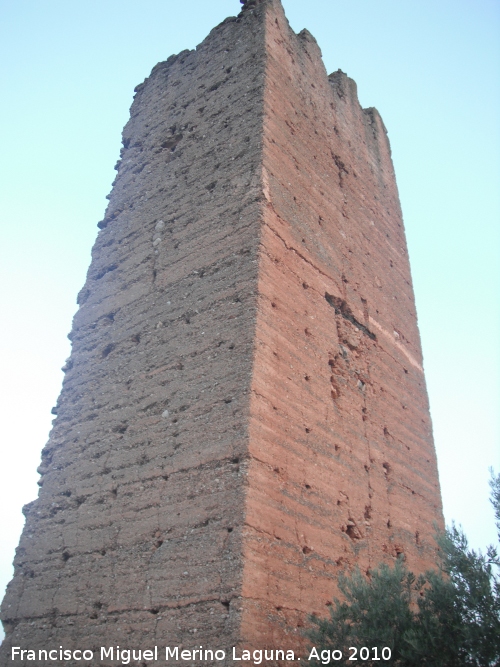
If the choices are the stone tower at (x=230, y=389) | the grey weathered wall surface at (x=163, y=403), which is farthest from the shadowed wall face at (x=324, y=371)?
the grey weathered wall surface at (x=163, y=403)

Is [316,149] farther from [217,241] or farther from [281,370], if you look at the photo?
[281,370]

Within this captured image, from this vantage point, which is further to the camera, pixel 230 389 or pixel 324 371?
pixel 324 371

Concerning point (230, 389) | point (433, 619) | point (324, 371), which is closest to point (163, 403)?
point (230, 389)

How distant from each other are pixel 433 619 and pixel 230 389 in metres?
2.06

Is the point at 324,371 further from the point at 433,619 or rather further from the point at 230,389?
the point at 433,619

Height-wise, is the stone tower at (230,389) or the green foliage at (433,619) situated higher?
the stone tower at (230,389)

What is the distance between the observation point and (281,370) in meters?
4.95

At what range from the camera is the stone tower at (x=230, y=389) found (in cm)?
426

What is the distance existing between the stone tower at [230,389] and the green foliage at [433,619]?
36cm

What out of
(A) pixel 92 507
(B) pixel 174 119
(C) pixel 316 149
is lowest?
(A) pixel 92 507

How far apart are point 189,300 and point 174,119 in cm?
299

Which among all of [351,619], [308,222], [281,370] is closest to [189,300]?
[281,370]

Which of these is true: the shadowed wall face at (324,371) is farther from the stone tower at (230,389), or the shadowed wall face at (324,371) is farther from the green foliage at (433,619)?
the green foliage at (433,619)

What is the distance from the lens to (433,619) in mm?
3793
